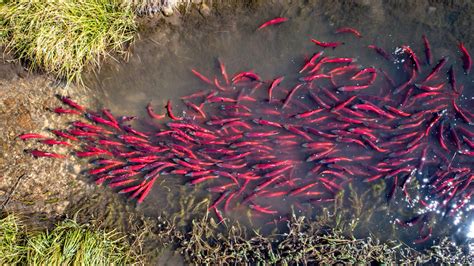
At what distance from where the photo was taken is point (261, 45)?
718 centimetres

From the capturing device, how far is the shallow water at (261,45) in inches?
277

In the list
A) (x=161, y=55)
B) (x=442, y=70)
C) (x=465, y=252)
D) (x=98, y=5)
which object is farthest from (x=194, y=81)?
(x=465, y=252)

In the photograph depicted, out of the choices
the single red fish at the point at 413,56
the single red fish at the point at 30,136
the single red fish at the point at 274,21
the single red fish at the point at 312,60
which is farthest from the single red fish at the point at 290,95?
the single red fish at the point at 30,136

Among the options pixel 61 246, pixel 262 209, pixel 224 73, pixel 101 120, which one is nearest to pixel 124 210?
pixel 61 246

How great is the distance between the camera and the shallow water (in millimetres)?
7047

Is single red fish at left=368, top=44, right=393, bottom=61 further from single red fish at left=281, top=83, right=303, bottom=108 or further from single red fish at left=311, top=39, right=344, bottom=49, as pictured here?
single red fish at left=281, top=83, right=303, bottom=108

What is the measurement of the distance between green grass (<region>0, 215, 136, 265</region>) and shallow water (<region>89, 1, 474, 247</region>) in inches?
40.9

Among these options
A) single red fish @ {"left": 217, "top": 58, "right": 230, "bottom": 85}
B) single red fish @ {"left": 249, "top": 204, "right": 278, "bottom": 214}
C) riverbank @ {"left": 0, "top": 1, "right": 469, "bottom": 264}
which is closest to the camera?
riverbank @ {"left": 0, "top": 1, "right": 469, "bottom": 264}

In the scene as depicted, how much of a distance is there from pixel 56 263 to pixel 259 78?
433 centimetres

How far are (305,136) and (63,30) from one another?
4.29 meters

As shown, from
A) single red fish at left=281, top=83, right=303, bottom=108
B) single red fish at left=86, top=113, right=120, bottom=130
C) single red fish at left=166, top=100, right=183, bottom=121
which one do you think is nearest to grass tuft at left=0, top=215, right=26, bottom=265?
single red fish at left=86, top=113, right=120, bottom=130

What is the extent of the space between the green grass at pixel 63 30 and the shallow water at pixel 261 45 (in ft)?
1.61

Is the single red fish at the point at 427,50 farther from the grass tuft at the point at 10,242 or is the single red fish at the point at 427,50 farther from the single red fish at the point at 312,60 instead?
the grass tuft at the point at 10,242

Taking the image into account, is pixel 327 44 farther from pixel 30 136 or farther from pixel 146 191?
pixel 30 136
